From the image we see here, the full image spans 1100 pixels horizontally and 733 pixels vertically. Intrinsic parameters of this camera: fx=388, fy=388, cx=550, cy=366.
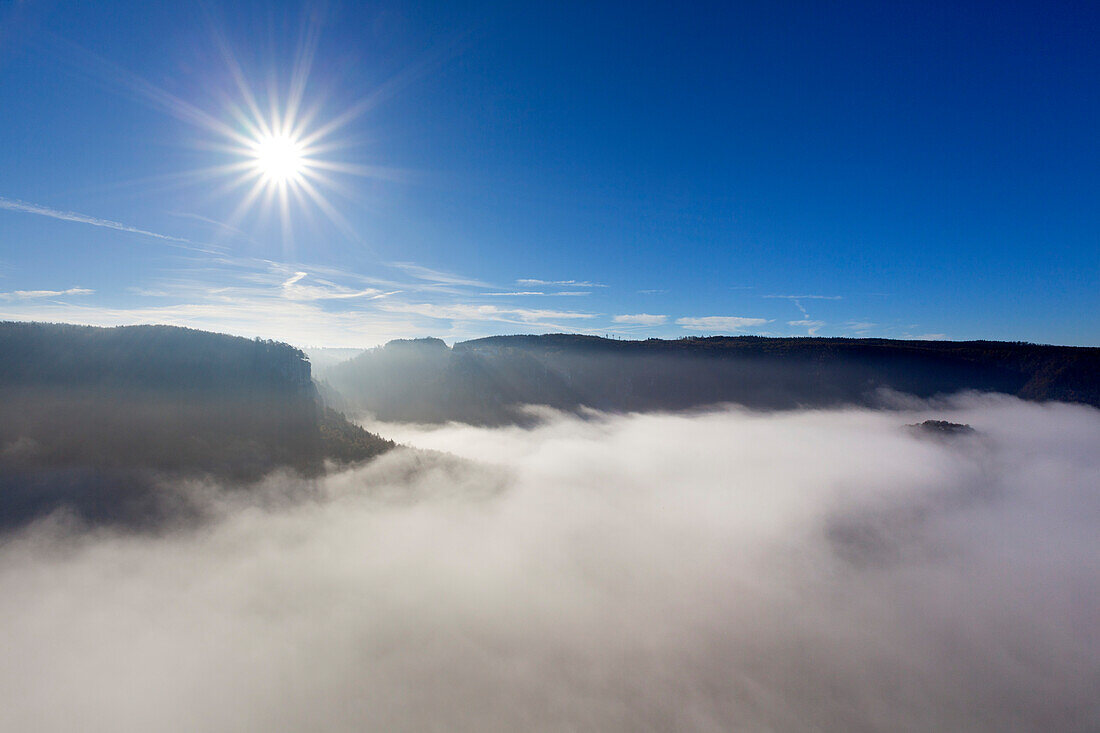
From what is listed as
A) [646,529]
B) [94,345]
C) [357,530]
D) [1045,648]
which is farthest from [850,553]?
[94,345]

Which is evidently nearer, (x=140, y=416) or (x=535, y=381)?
(x=140, y=416)

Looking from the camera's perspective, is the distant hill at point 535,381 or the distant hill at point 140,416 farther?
the distant hill at point 535,381

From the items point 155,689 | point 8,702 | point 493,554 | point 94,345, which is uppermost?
point 94,345

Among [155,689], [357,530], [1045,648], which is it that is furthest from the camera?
[1045,648]

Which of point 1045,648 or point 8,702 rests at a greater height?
point 8,702

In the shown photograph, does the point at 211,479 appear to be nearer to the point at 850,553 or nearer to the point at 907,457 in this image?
the point at 850,553

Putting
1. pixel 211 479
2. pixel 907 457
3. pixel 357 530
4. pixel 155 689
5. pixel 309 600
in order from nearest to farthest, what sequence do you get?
pixel 155 689 → pixel 211 479 → pixel 309 600 → pixel 357 530 → pixel 907 457

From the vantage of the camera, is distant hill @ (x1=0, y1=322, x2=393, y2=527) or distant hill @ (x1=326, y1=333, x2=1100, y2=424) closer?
distant hill @ (x1=0, y1=322, x2=393, y2=527)

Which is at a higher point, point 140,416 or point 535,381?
point 140,416
